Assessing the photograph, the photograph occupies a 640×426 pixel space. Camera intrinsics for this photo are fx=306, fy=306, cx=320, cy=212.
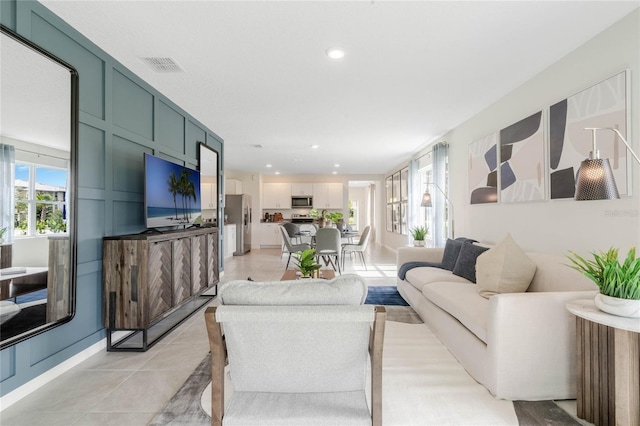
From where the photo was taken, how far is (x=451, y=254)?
12.0 feet

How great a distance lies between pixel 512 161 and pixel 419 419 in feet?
9.31

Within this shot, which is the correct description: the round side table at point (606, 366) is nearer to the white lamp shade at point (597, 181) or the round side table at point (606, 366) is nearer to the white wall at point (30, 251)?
the white lamp shade at point (597, 181)

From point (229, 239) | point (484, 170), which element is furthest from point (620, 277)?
point (229, 239)

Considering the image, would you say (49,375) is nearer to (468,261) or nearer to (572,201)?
(468,261)

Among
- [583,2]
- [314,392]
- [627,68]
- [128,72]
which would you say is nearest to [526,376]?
[314,392]

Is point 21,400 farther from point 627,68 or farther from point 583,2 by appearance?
point 627,68

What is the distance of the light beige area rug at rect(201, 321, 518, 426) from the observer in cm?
170

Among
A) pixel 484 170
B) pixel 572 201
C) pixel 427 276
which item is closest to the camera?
pixel 572 201

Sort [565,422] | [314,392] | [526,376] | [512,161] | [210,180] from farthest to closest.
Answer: [210,180], [512,161], [526,376], [565,422], [314,392]

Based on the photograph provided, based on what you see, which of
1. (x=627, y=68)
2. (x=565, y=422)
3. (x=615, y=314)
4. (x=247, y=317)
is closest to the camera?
(x=247, y=317)

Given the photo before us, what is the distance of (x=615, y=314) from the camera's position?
1480 mm

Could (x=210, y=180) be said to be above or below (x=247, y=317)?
above

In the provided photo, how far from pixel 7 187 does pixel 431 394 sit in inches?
110

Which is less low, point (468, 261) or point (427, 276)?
point (468, 261)
